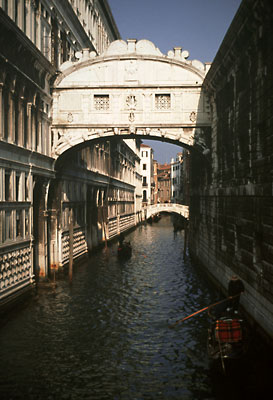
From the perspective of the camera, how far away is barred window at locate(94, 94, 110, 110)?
755 inches

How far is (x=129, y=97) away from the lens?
19078 millimetres

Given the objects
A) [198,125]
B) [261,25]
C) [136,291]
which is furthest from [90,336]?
[198,125]

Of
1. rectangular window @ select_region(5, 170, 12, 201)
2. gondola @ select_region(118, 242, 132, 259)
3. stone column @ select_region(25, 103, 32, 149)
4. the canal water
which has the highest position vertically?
stone column @ select_region(25, 103, 32, 149)

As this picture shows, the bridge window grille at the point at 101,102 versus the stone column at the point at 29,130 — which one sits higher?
the bridge window grille at the point at 101,102

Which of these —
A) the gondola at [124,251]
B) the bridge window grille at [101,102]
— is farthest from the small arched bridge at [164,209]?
the bridge window grille at [101,102]

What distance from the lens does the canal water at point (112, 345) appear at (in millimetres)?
8852

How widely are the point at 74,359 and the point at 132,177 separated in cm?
4804

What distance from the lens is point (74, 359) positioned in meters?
10.5

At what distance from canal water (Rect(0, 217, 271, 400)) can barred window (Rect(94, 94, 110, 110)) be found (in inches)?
308

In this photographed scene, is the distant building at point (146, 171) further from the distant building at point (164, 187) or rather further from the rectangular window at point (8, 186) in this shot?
the rectangular window at point (8, 186)

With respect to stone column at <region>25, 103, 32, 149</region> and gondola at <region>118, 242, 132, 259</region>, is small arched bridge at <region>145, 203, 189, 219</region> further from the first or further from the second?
Answer: stone column at <region>25, 103, 32, 149</region>

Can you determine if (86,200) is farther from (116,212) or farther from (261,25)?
(261,25)

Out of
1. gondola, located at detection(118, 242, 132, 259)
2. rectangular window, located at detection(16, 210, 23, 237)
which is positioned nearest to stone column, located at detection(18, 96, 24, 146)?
rectangular window, located at detection(16, 210, 23, 237)

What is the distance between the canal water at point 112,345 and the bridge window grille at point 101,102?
7829 mm
